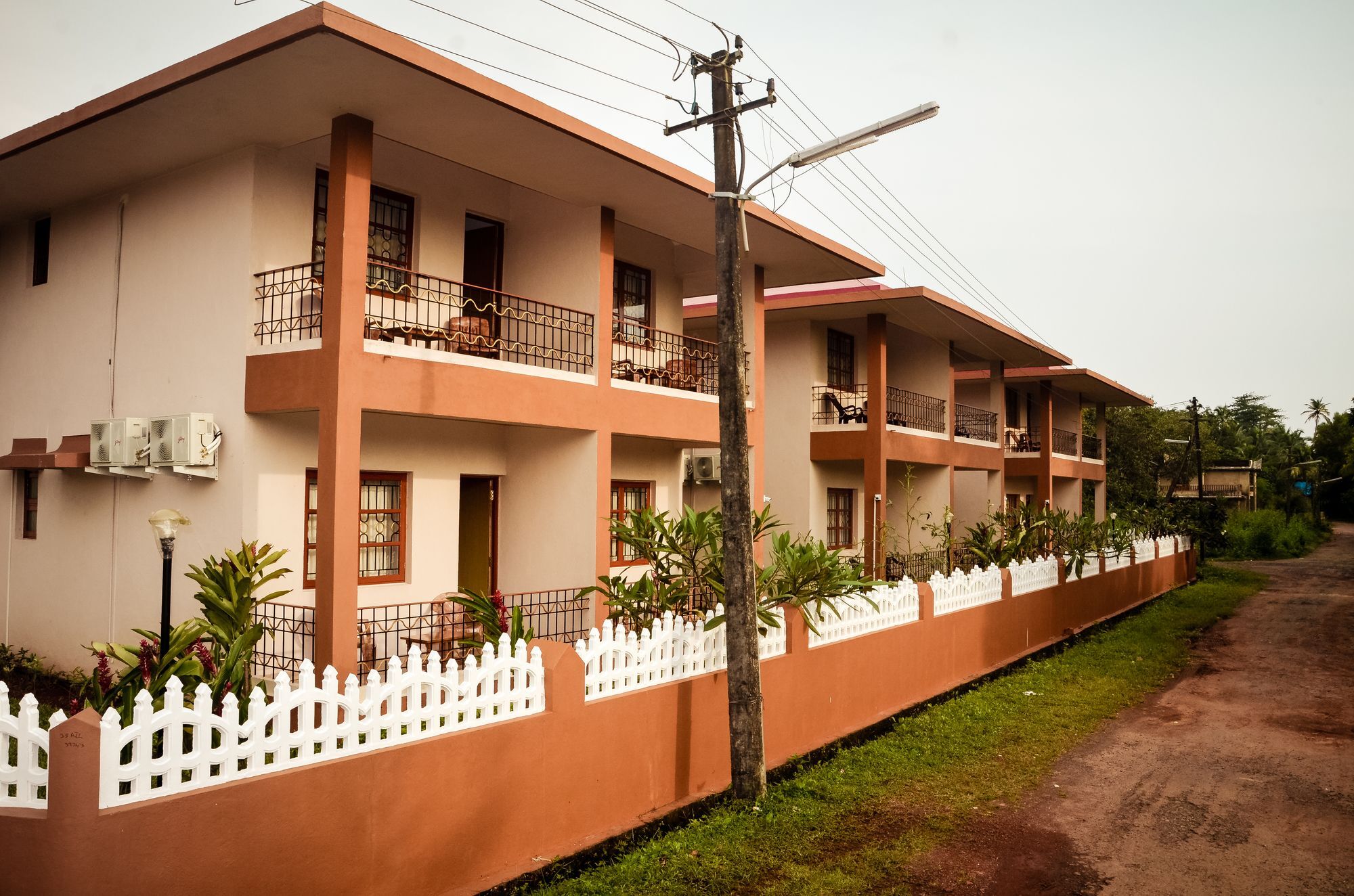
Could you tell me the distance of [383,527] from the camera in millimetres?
11219

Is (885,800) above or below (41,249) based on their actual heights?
below

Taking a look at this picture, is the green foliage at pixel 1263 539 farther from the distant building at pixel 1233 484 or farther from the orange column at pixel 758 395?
the orange column at pixel 758 395

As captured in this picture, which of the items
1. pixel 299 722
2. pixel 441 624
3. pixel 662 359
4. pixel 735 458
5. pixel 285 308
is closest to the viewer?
pixel 299 722

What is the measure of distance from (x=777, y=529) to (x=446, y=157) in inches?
442

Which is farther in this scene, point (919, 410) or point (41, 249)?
point (919, 410)

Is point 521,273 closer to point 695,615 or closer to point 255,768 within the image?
point 695,615

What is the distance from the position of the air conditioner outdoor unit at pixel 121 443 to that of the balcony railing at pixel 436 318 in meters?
1.81

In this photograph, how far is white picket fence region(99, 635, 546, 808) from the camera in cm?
468

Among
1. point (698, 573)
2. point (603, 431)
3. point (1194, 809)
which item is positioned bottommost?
point (1194, 809)

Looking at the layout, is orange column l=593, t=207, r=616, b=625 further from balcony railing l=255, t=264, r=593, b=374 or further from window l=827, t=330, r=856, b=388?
window l=827, t=330, r=856, b=388

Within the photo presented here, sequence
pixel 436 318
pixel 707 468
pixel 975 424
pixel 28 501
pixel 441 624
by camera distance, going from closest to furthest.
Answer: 1. pixel 441 624
2. pixel 436 318
3. pixel 28 501
4. pixel 707 468
5. pixel 975 424

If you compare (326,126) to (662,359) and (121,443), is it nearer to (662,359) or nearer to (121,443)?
(121,443)

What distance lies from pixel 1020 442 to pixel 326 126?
81.6 ft

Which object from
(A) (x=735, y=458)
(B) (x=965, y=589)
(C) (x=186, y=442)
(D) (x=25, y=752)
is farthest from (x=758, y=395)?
(D) (x=25, y=752)
